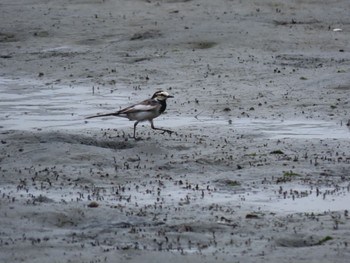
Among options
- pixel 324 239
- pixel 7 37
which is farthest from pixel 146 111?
pixel 7 37

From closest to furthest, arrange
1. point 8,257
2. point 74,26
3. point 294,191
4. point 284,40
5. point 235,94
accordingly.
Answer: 1. point 8,257
2. point 294,191
3. point 235,94
4. point 284,40
5. point 74,26

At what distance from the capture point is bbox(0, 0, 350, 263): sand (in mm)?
8891

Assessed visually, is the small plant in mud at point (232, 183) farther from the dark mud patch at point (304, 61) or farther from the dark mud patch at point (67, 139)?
the dark mud patch at point (304, 61)

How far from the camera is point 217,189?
10.8 meters

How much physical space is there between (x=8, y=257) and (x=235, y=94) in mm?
8237

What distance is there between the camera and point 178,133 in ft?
44.9

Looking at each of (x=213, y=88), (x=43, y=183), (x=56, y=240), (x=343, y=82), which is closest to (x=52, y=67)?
(x=213, y=88)

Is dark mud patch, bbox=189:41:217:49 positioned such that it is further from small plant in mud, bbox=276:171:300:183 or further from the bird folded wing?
small plant in mud, bbox=276:171:300:183

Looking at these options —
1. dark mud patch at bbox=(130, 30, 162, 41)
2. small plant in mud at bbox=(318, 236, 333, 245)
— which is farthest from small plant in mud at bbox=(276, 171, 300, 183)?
dark mud patch at bbox=(130, 30, 162, 41)

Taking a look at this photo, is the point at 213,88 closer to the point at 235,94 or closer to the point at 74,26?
the point at 235,94

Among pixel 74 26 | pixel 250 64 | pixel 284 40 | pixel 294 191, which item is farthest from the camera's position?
pixel 74 26

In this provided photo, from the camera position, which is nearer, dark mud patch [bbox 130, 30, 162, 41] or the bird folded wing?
the bird folded wing

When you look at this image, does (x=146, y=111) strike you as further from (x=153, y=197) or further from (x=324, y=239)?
(x=324, y=239)

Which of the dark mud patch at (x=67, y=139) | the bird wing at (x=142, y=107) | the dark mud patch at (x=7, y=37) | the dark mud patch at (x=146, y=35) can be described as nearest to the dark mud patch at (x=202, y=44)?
the dark mud patch at (x=146, y=35)
